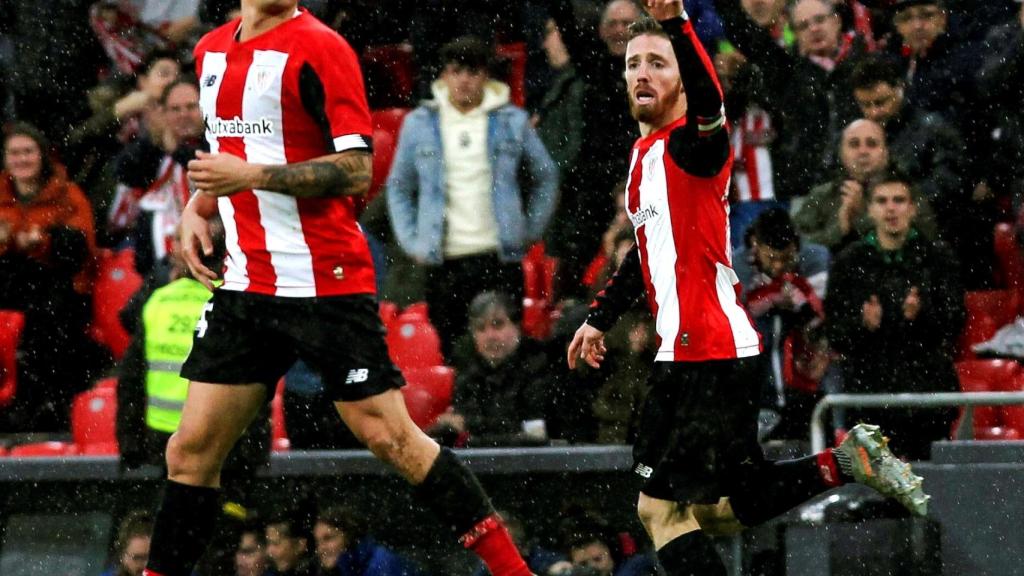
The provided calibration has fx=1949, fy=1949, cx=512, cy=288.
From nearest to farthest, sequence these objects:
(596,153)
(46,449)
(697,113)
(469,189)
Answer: (697,113) → (46,449) → (469,189) → (596,153)

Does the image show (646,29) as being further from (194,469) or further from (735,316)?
(194,469)

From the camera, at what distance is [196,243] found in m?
6.41

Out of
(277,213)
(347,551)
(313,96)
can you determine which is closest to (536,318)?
(347,551)

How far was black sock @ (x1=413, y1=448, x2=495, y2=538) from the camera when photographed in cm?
629

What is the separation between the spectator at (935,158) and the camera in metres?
10.1

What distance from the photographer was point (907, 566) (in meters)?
8.07

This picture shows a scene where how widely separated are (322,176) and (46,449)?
14.3 ft

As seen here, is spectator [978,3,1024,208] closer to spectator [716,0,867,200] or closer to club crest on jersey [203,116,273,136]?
spectator [716,0,867,200]

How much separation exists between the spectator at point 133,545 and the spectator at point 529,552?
1486 mm

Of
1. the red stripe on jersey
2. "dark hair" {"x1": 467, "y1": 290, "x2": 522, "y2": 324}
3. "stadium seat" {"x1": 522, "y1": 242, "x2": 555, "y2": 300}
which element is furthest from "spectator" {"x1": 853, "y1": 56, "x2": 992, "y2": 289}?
the red stripe on jersey

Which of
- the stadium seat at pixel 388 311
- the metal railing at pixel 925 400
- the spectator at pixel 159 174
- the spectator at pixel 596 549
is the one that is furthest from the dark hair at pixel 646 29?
the spectator at pixel 159 174

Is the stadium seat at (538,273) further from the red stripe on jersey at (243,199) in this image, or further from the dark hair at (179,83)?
the red stripe on jersey at (243,199)

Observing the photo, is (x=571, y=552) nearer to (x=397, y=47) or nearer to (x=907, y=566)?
(x=907, y=566)

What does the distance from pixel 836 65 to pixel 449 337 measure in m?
→ 2.57
